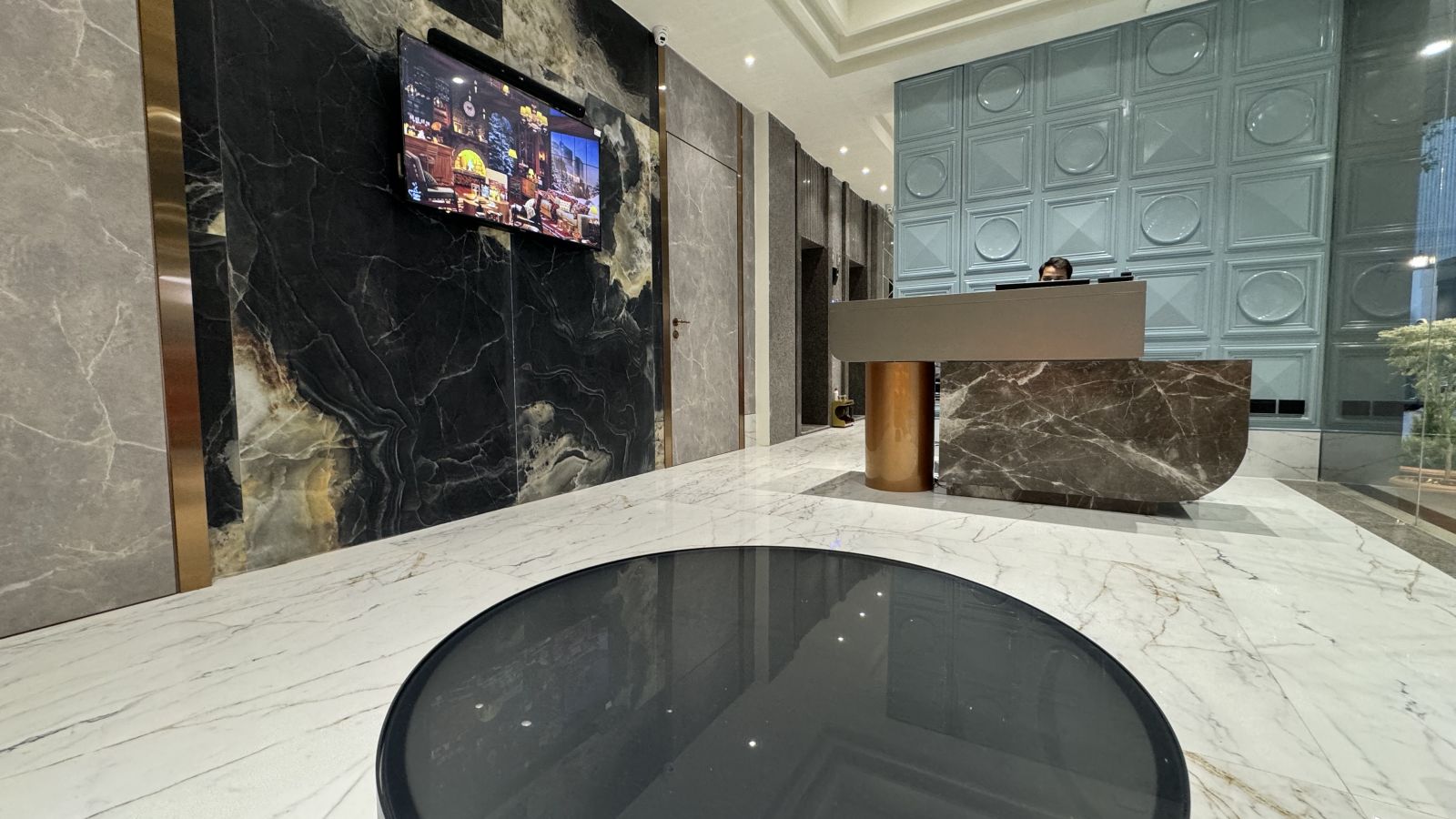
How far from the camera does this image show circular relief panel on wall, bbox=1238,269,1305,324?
3.59 meters

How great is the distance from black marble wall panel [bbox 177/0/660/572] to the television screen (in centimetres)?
14

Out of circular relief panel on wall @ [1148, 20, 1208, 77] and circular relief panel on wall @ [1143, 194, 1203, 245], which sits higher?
circular relief panel on wall @ [1148, 20, 1208, 77]

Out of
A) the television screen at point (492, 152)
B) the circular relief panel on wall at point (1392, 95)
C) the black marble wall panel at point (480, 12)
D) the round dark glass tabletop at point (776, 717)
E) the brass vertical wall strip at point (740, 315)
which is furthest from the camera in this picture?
the brass vertical wall strip at point (740, 315)

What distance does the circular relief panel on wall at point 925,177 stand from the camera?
4.60 metres

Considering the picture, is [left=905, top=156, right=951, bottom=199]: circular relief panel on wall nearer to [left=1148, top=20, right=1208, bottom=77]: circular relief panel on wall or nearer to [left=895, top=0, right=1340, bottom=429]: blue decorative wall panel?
[left=895, top=0, right=1340, bottom=429]: blue decorative wall panel

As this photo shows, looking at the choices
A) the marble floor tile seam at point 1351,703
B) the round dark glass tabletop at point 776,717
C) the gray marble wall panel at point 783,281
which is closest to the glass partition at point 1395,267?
the marble floor tile seam at point 1351,703


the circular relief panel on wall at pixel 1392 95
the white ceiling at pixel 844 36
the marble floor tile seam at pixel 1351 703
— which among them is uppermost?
the white ceiling at pixel 844 36

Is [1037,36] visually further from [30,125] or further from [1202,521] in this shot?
[30,125]

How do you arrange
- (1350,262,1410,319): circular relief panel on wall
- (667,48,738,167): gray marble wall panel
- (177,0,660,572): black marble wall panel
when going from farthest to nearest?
1. (667,48,738,167): gray marble wall panel
2. (1350,262,1410,319): circular relief panel on wall
3. (177,0,660,572): black marble wall panel

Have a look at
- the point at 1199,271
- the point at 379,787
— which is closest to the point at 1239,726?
the point at 379,787

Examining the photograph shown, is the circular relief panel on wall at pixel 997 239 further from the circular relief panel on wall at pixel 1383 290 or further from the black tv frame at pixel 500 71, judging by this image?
the black tv frame at pixel 500 71

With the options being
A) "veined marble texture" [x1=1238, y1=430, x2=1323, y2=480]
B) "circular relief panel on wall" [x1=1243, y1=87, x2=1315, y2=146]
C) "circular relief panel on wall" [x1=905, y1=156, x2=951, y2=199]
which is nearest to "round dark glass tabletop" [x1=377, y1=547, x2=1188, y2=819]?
"veined marble texture" [x1=1238, y1=430, x2=1323, y2=480]

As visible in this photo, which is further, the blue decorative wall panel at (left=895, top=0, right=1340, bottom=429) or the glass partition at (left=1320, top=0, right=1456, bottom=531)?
the blue decorative wall panel at (left=895, top=0, right=1340, bottom=429)

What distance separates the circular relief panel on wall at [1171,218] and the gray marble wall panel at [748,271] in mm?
2907
